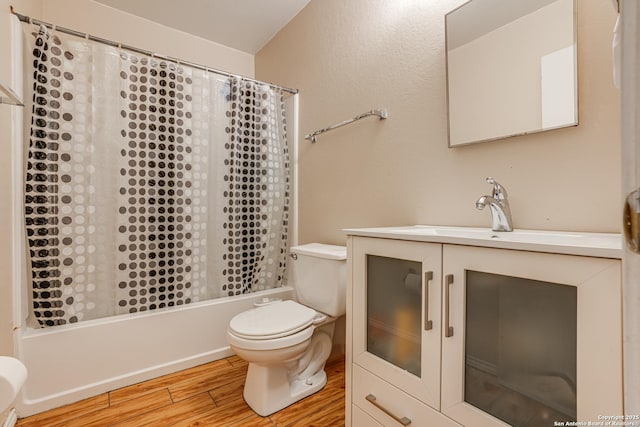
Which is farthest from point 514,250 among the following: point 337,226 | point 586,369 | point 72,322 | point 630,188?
point 72,322

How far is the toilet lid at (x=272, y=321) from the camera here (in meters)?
1.35


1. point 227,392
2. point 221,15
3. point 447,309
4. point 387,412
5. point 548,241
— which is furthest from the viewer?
point 221,15

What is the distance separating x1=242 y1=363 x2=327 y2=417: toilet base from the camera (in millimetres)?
1450

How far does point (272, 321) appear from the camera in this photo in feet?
4.83

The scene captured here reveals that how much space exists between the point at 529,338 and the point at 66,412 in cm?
203

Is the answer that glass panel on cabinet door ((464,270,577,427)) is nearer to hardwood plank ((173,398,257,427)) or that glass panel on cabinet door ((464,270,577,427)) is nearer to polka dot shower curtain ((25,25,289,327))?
hardwood plank ((173,398,257,427))

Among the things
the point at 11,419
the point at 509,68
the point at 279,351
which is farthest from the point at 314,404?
the point at 509,68

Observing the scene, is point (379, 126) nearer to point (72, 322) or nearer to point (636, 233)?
point (636, 233)

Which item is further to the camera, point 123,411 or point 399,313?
point 123,411

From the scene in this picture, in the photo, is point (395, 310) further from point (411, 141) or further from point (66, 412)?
point (66, 412)

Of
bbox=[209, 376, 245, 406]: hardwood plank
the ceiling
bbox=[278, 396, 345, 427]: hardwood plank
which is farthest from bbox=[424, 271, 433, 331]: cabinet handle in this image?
the ceiling

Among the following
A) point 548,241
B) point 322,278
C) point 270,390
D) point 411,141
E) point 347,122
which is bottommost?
point 270,390

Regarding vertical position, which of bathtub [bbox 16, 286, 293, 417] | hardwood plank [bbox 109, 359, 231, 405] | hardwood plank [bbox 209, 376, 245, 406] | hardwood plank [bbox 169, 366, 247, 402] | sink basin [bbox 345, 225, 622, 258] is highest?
sink basin [bbox 345, 225, 622, 258]

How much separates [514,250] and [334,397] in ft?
4.18
